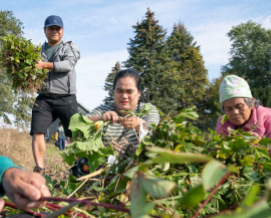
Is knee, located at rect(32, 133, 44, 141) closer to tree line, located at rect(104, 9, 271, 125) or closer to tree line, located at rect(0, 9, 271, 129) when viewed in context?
tree line, located at rect(0, 9, 271, 129)

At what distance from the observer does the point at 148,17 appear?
2928 cm

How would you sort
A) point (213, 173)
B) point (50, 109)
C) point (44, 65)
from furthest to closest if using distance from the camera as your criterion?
point (50, 109) < point (44, 65) < point (213, 173)

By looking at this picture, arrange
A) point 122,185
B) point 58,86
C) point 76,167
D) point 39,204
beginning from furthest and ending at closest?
point 58,86 < point 76,167 < point 122,185 < point 39,204

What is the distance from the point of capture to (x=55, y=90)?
13.0 feet

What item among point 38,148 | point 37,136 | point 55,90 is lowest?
point 38,148

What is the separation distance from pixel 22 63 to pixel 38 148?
1.27 meters

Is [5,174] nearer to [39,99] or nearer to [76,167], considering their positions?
[76,167]

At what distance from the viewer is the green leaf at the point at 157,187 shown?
1.86ft

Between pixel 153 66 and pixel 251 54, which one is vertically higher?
pixel 251 54

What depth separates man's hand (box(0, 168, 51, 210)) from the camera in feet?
2.97

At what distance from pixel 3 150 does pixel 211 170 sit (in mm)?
7381

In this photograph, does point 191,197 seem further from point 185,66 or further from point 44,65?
point 185,66

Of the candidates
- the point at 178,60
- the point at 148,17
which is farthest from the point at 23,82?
the point at 178,60

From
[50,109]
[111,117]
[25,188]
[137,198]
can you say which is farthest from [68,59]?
[137,198]
